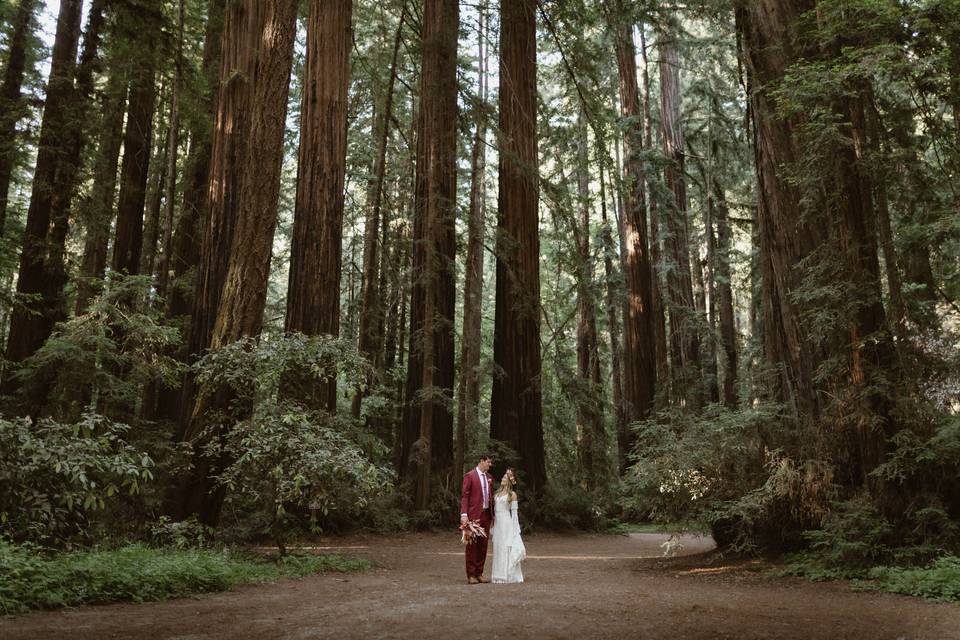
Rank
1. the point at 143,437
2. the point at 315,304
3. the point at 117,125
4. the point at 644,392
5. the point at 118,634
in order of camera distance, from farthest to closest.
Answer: the point at 644,392, the point at 117,125, the point at 143,437, the point at 315,304, the point at 118,634

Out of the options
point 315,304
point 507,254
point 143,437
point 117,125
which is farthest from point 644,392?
point 117,125

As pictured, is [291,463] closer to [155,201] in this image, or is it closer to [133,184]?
[133,184]

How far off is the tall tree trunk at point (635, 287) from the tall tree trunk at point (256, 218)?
12.8m

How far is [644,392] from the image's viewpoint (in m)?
20.9

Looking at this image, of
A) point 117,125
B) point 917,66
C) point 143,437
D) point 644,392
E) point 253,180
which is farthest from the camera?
point 644,392

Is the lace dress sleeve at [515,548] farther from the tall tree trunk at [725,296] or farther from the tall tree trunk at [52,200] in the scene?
the tall tree trunk at [725,296]

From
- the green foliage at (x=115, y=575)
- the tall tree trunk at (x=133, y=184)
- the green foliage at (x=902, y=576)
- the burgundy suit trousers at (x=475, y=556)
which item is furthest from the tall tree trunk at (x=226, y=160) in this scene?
the green foliage at (x=902, y=576)

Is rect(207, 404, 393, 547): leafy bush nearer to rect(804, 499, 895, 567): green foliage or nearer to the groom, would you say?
the groom

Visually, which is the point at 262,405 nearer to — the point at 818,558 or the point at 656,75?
the point at 818,558

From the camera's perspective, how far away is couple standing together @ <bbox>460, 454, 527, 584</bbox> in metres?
8.56

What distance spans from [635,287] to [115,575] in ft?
57.1

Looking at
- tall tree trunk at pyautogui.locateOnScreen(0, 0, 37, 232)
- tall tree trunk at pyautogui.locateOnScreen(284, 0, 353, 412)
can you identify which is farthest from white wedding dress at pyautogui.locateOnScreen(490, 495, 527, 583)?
tall tree trunk at pyautogui.locateOnScreen(0, 0, 37, 232)

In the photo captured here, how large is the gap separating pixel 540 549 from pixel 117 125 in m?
12.7

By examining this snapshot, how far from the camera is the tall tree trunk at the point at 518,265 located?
15336 millimetres
